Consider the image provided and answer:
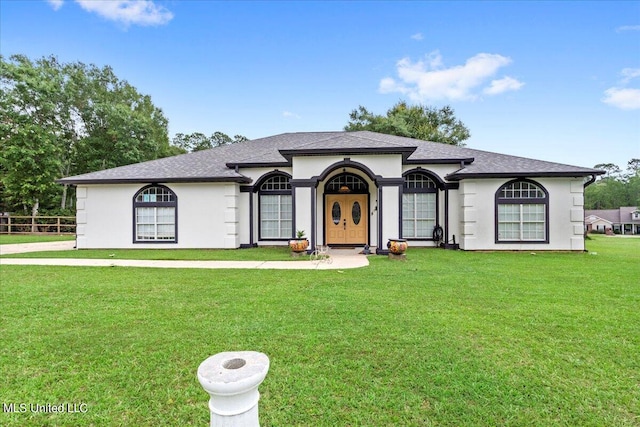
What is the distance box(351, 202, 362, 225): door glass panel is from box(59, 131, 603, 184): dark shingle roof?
9.15 ft

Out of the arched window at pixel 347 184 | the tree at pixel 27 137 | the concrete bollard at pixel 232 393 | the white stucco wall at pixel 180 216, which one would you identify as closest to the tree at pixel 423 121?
the arched window at pixel 347 184

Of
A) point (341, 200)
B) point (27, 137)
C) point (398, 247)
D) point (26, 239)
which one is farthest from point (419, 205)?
point (27, 137)

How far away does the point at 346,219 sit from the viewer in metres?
13.4

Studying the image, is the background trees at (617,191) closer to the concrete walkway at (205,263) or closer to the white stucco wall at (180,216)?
the concrete walkway at (205,263)

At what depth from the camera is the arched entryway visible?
43.7 ft

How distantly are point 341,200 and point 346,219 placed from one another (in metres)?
0.86

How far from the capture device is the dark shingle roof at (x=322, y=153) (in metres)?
11.4

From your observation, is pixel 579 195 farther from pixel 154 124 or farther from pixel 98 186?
pixel 154 124

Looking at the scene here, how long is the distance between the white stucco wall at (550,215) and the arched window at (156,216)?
39.1 ft

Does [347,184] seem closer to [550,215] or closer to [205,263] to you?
[205,263]

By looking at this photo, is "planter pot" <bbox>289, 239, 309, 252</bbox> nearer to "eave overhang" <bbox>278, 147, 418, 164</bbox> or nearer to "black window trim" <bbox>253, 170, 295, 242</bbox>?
"black window trim" <bbox>253, 170, 295, 242</bbox>

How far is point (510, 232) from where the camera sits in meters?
12.1

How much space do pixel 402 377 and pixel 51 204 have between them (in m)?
33.8

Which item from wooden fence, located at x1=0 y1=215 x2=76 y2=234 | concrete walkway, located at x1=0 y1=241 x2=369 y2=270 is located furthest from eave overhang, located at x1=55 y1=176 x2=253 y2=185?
wooden fence, located at x1=0 y1=215 x2=76 y2=234
